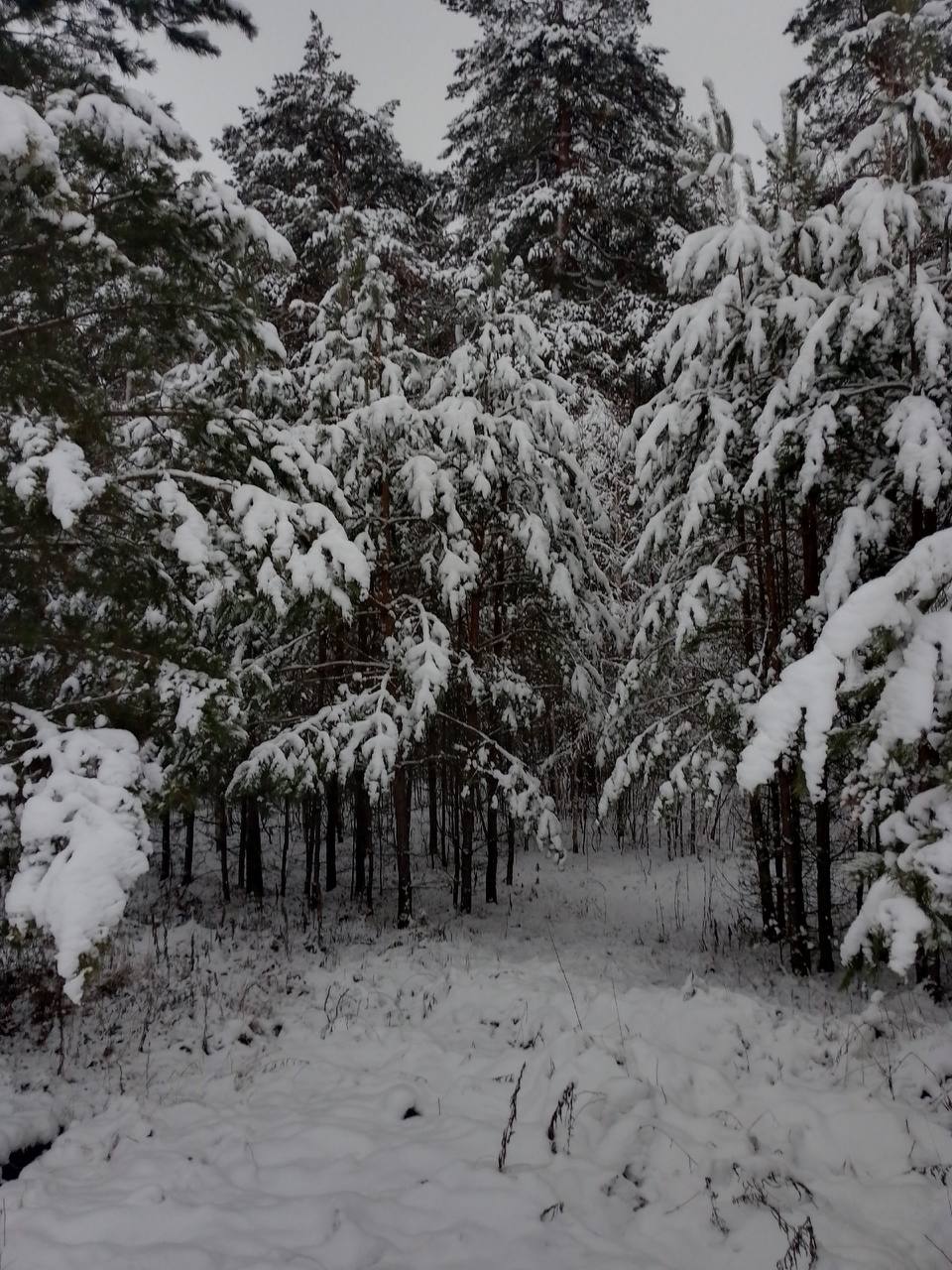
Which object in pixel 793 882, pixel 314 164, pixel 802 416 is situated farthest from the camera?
pixel 314 164

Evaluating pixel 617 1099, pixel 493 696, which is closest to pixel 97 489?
pixel 617 1099

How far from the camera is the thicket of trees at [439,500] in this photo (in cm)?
372

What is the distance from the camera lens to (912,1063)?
5164 millimetres

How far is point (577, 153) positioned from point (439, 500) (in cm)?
1303

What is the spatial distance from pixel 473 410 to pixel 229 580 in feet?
16.4

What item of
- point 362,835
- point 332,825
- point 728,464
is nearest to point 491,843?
point 362,835

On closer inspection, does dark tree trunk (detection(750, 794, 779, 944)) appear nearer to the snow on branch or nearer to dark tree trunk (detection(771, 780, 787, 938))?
dark tree trunk (detection(771, 780, 787, 938))

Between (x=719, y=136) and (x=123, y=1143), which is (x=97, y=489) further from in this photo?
(x=719, y=136)

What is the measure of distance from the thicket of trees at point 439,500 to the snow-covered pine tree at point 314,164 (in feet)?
0.59

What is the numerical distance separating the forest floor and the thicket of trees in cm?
188

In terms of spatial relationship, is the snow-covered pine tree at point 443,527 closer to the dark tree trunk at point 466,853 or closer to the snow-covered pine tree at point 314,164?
the dark tree trunk at point 466,853

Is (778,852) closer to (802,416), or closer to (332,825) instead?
(802,416)

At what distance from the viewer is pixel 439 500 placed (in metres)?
9.52

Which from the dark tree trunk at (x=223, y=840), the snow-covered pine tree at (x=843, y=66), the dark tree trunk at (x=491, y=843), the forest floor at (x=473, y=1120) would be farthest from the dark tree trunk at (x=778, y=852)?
the snow-covered pine tree at (x=843, y=66)
